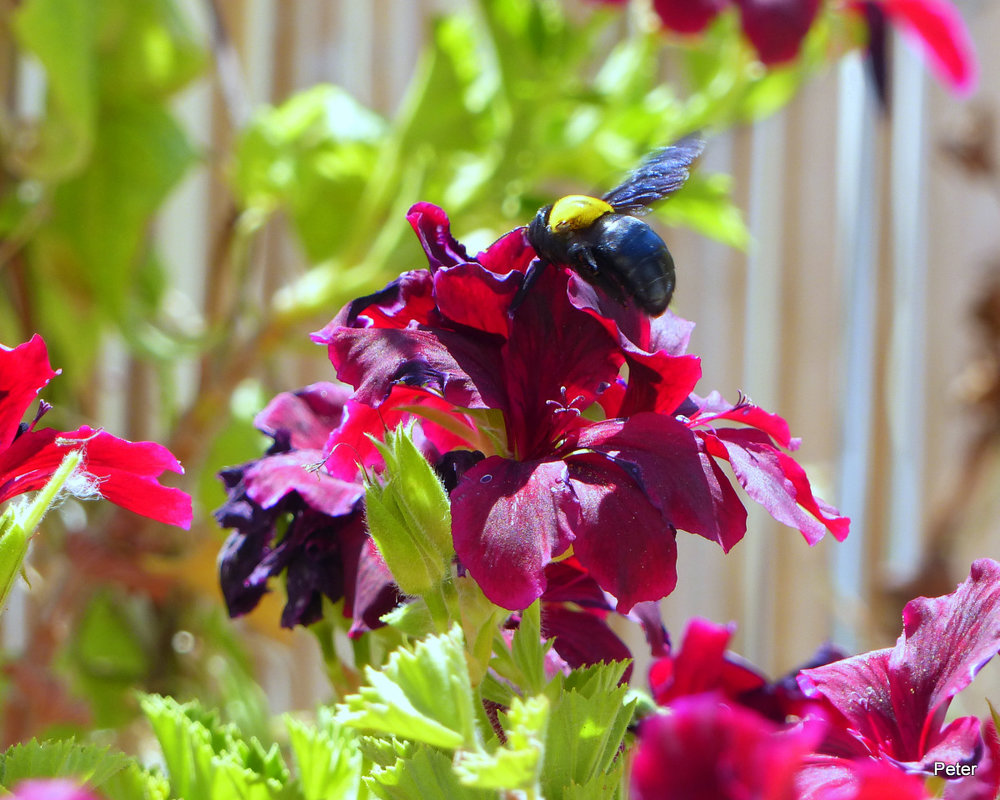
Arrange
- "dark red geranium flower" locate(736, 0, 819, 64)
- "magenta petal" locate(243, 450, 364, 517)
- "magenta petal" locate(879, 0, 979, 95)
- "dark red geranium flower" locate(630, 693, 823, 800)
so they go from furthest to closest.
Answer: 1. "magenta petal" locate(879, 0, 979, 95)
2. "dark red geranium flower" locate(736, 0, 819, 64)
3. "magenta petal" locate(243, 450, 364, 517)
4. "dark red geranium flower" locate(630, 693, 823, 800)

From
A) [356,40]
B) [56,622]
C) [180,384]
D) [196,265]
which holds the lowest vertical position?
[56,622]

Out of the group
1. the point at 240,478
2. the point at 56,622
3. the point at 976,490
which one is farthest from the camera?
the point at 976,490

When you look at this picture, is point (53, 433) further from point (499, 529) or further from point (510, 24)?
point (510, 24)

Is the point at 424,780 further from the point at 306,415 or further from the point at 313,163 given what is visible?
the point at 313,163

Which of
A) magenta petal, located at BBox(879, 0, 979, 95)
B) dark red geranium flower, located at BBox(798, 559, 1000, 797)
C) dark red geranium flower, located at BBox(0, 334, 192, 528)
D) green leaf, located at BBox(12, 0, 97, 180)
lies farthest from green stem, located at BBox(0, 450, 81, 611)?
magenta petal, located at BBox(879, 0, 979, 95)

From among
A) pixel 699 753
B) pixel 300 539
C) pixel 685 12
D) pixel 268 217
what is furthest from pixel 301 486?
pixel 268 217

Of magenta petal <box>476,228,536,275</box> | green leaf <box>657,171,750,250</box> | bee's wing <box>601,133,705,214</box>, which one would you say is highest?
green leaf <box>657,171,750,250</box>

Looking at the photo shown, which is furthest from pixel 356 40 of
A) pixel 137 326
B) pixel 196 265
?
pixel 137 326

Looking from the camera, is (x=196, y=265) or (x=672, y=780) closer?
(x=672, y=780)

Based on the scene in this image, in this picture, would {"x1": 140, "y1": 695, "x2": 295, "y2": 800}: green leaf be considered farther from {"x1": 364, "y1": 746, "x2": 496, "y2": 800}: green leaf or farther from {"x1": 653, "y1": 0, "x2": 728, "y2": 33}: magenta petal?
{"x1": 653, "y1": 0, "x2": 728, "y2": 33}: magenta petal
